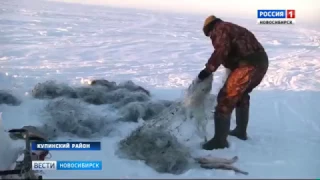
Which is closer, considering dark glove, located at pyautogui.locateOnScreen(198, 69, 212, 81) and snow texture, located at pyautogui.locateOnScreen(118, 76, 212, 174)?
snow texture, located at pyautogui.locateOnScreen(118, 76, 212, 174)

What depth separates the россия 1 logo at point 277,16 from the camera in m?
2.25

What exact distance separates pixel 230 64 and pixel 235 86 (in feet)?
0.39

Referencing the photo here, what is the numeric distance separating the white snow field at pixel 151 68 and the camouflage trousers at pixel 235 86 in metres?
0.17

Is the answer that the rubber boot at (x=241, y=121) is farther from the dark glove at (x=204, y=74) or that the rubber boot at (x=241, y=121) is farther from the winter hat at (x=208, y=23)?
the winter hat at (x=208, y=23)

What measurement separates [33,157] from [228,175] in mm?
882

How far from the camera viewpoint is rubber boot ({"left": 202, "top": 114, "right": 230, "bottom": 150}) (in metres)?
2.28

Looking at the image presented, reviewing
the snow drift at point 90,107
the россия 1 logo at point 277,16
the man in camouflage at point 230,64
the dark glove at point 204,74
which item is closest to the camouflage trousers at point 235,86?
the man in camouflage at point 230,64

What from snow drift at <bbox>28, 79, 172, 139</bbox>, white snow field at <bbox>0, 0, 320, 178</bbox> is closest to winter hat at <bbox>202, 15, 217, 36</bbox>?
white snow field at <bbox>0, 0, 320, 178</bbox>

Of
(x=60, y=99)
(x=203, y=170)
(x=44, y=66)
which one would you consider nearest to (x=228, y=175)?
(x=203, y=170)

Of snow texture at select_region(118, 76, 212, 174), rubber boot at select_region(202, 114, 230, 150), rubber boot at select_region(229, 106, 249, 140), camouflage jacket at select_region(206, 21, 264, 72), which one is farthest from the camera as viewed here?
rubber boot at select_region(229, 106, 249, 140)

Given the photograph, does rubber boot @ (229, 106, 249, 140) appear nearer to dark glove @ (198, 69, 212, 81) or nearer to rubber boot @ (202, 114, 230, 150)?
rubber boot @ (202, 114, 230, 150)

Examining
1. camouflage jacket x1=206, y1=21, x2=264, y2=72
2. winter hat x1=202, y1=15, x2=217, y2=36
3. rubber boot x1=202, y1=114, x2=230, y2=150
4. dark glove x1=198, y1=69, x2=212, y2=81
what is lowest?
rubber boot x1=202, y1=114, x2=230, y2=150

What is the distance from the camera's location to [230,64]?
7.49 feet

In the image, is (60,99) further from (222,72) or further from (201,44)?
(201,44)
